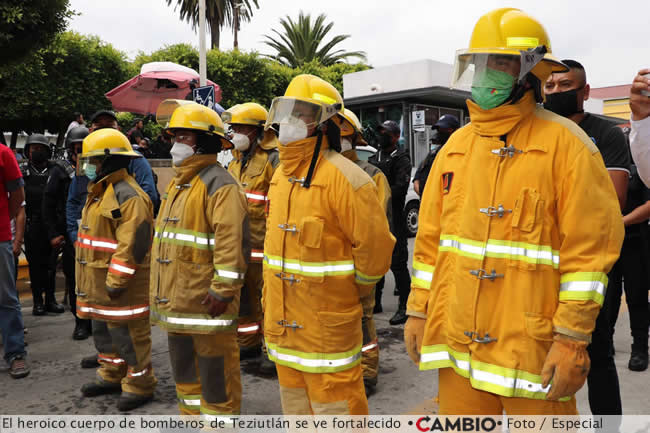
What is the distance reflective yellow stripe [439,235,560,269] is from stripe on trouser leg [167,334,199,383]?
207 centimetres

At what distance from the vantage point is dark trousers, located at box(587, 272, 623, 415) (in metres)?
2.83

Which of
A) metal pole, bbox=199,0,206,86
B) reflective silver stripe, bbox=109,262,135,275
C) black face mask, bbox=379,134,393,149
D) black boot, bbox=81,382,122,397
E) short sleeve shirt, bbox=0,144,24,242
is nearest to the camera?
reflective silver stripe, bbox=109,262,135,275

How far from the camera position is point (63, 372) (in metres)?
5.14

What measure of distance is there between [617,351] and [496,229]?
13.2 feet

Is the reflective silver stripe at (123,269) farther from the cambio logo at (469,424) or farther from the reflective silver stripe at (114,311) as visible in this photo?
the cambio logo at (469,424)

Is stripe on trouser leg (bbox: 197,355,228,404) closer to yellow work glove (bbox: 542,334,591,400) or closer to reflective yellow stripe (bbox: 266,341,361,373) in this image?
reflective yellow stripe (bbox: 266,341,361,373)

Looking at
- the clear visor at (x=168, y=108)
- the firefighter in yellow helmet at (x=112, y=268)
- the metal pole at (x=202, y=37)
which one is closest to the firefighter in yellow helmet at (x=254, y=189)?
the clear visor at (x=168, y=108)

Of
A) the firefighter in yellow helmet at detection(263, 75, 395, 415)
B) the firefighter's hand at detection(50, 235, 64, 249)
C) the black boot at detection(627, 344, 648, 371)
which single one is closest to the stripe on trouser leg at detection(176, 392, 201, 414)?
the firefighter in yellow helmet at detection(263, 75, 395, 415)

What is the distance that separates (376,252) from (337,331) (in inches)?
18.7

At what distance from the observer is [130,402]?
4.24 metres

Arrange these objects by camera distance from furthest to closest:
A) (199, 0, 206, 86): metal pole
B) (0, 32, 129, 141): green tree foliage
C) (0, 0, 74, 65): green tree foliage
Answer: (0, 32, 129, 141): green tree foliage → (199, 0, 206, 86): metal pole → (0, 0, 74, 65): green tree foliage

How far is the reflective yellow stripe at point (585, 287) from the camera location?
1996 mm

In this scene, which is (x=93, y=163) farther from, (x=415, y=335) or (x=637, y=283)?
(x=637, y=283)

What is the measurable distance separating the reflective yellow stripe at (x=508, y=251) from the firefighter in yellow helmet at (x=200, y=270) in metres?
1.62
